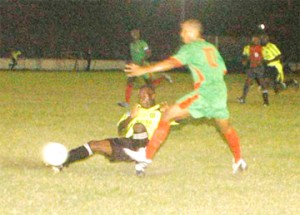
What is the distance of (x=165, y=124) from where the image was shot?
10.5 metres

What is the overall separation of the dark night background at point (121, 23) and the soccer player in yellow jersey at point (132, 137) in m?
44.0

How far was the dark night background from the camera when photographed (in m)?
58.1

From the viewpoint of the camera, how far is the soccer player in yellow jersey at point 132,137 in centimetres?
1060

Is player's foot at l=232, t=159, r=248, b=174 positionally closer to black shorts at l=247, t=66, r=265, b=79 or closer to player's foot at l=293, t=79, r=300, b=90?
black shorts at l=247, t=66, r=265, b=79

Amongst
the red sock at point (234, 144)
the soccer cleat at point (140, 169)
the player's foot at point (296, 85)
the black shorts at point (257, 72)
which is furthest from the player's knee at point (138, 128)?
the player's foot at point (296, 85)

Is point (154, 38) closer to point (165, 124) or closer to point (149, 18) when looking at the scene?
point (149, 18)

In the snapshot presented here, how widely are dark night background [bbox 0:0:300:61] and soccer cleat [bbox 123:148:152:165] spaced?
44.4 metres

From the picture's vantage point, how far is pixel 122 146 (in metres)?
10.7

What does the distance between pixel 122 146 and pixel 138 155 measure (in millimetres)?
249

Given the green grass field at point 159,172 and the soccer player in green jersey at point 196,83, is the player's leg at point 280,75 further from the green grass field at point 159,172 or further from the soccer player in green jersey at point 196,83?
the soccer player in green jersey at point 196,83

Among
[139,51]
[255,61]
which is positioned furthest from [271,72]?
[139,51]

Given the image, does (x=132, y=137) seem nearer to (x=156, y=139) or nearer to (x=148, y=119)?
(x=148, y=119)

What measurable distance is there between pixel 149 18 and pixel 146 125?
53.0 m

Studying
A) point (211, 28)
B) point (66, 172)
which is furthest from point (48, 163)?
point (211, 28)
